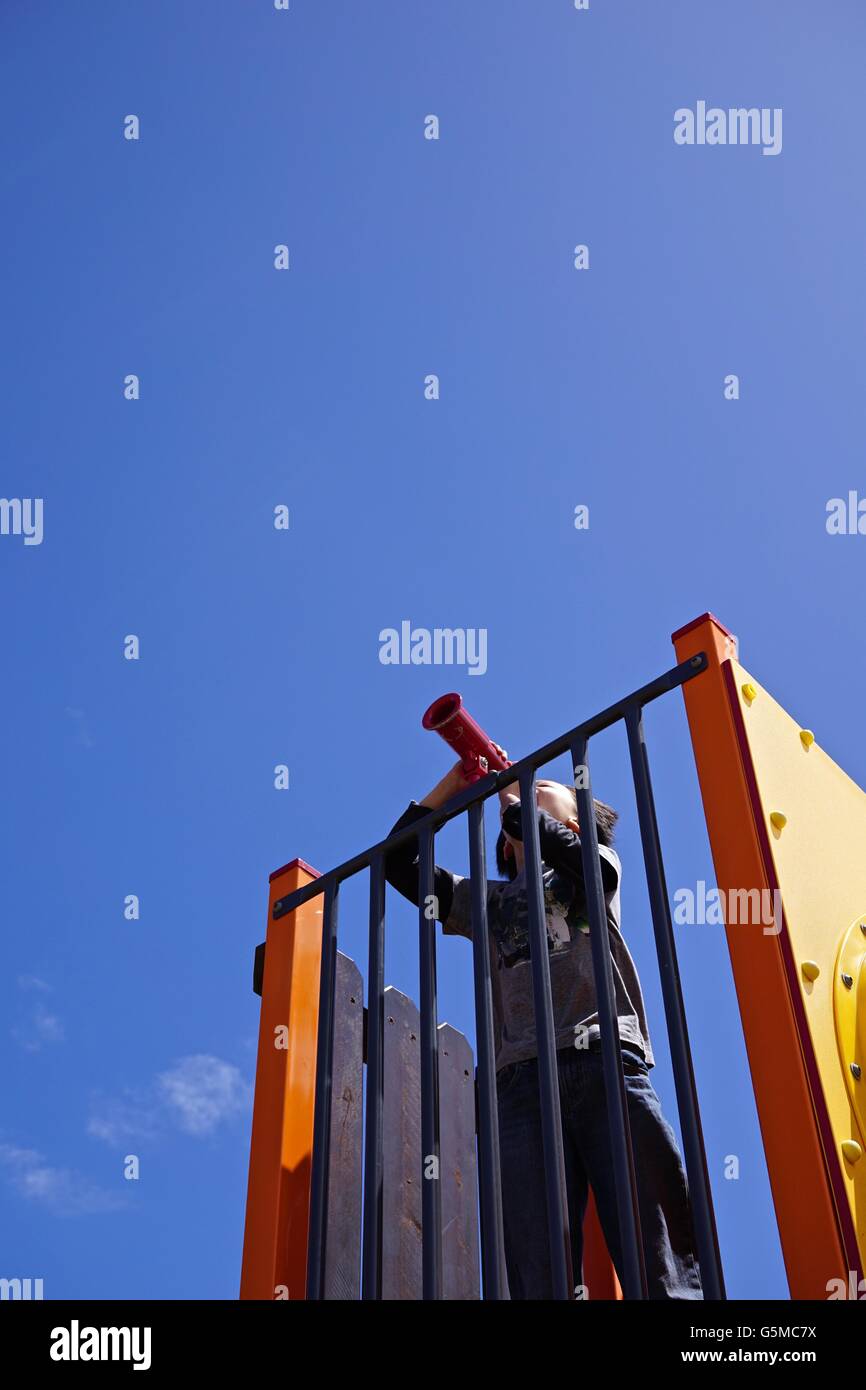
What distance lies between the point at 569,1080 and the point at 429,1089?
45cm

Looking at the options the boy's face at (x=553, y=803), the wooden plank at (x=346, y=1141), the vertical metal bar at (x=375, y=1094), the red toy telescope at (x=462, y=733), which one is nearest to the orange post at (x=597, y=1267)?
the wooden plank at (x=346, y=1141)

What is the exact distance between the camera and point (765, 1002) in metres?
2.26

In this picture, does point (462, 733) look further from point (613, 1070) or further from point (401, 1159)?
point (613, 1070)

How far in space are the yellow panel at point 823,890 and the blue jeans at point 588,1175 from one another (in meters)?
0.56

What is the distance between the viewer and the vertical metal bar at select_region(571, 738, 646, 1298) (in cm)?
216

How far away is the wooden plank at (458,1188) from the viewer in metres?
3.36

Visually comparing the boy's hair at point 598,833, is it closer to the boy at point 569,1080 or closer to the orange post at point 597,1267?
the boy at point 569,1080

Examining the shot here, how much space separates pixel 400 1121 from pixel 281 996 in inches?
17.4

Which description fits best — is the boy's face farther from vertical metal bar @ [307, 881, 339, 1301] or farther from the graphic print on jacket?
vertical metal bar @ [307, 881, 339, 1301]

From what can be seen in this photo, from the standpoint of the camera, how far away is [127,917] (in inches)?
201

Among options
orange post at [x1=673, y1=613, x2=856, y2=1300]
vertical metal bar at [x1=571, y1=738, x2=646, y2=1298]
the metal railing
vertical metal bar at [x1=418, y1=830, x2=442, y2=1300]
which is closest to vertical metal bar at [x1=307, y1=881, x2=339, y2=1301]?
the metal railing

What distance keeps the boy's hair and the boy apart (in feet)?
0.14
